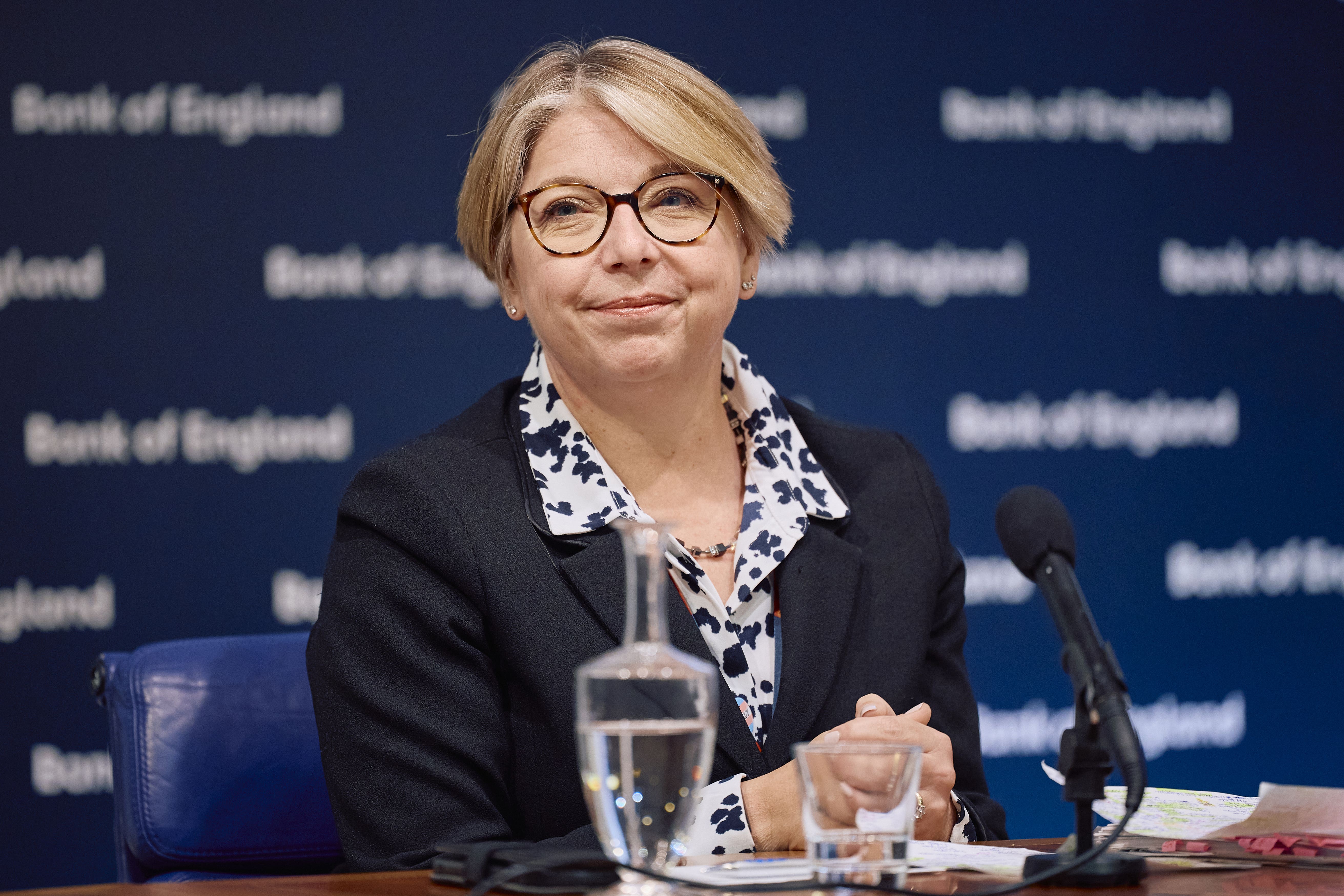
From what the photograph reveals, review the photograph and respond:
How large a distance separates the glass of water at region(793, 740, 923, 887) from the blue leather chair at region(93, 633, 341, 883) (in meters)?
1.08

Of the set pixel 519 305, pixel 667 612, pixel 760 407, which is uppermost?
pixel 519 305

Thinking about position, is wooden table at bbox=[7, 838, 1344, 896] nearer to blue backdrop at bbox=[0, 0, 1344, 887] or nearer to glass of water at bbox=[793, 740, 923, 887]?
glass of water at bbox=[793, 740, 923, 887]

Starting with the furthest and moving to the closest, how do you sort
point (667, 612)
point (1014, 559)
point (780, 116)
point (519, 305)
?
1. point (780, 116)
2. point (519, 305)
3. point (667, 612)
4. point (1014, 559)

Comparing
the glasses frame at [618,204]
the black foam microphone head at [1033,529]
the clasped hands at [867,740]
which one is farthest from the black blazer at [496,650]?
the black foam microphone head at [1033,529]

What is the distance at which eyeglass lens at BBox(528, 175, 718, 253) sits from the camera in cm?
169

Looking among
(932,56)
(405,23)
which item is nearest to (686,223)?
(405,23)

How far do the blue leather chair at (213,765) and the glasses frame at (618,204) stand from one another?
73 cm

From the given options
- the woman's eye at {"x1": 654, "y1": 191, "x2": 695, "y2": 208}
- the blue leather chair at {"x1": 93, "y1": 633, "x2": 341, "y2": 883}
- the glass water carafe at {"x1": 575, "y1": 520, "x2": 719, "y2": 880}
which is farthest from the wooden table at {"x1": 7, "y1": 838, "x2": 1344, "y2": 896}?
the woman's eye at {"x1": 654, "y1": 191, "x2": 695, "y2": 208}

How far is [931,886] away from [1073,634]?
0.23m

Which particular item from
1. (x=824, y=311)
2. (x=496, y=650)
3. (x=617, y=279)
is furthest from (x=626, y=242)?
(x=824, y=311)

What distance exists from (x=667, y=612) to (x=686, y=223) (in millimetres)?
515

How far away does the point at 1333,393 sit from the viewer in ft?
12.0

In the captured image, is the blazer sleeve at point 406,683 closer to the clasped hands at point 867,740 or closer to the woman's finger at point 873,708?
the clasped hands at point 867,740

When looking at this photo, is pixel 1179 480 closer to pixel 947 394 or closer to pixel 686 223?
pixel 947 394
